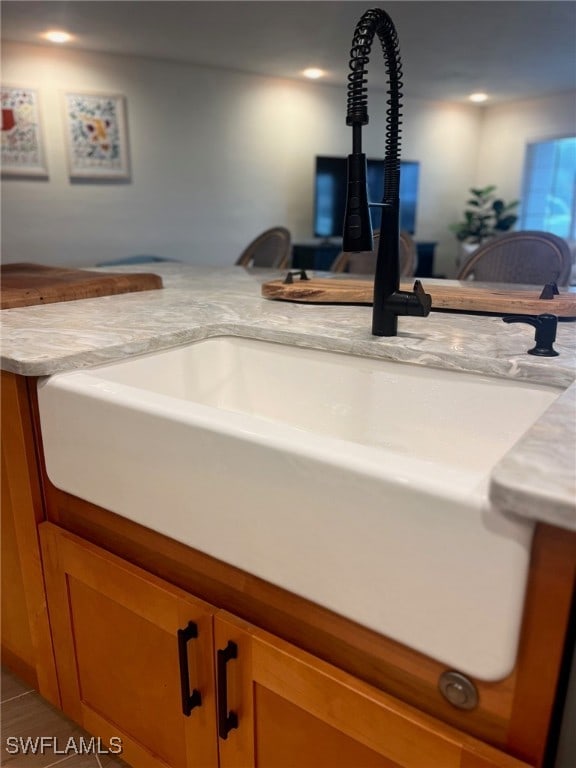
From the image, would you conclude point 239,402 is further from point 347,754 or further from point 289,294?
point 347,754

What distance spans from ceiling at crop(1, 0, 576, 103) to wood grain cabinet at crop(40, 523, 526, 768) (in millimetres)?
3440

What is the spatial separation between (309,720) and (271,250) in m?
2.24

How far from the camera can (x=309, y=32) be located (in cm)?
390

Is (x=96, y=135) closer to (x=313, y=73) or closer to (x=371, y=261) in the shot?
(x=313, y=73)

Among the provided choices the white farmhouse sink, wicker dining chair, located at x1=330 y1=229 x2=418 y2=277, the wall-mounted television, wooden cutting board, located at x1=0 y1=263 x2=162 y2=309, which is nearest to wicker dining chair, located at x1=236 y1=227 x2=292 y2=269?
wicker dining chair, located at x1=330 y1=229 x2=418 y2=277

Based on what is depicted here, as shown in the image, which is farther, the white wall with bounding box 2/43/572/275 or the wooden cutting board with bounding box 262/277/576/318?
the white wall with bounding box 2/43/572/275

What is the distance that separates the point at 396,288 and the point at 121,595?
696 mm

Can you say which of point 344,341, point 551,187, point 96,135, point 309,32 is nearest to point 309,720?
point 344,341

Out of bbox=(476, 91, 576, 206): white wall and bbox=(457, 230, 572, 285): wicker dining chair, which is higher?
bbox=(476, 91, 576, 206): white wall

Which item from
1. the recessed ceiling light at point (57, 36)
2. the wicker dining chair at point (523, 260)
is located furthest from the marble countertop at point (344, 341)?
the recessed ceiling light at point (57, 36)

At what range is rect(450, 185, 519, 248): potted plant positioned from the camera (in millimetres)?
6580

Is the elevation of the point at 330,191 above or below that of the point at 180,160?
below

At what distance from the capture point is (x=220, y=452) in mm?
693

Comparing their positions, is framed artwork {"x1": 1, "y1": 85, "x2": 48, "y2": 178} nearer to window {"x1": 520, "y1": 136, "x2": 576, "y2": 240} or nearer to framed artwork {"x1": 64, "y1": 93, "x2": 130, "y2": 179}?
framed artwork {"x1": 64, "y1": 93, "x2": 130, "y2": 179}
